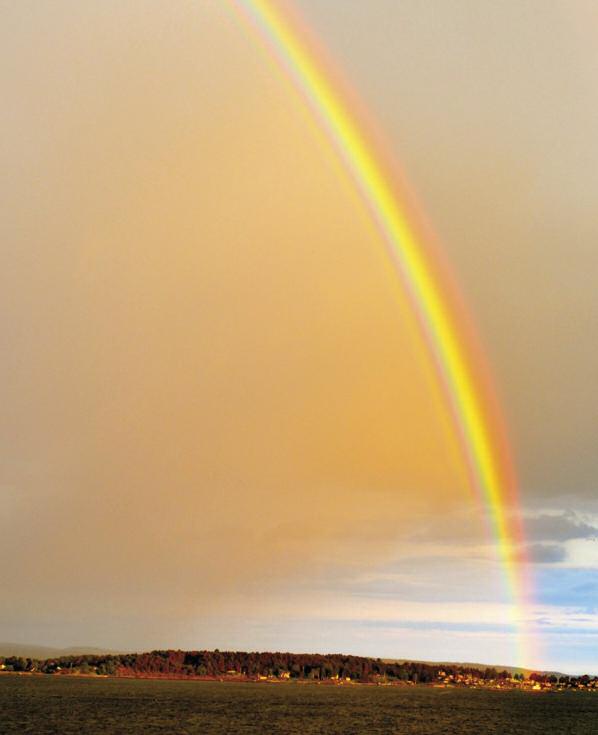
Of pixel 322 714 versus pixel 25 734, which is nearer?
pixel 25 734

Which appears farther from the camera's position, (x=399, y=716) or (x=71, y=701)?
(x=71, y=701)

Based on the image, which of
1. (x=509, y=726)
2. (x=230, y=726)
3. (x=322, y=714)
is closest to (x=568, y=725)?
(x=509, y=726)

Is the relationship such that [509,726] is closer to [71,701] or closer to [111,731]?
[111,731]

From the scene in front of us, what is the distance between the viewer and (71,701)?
642 feet

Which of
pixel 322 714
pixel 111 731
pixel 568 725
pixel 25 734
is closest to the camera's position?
pixel 25 734

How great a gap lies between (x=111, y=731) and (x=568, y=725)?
305ft

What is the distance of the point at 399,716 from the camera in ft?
594

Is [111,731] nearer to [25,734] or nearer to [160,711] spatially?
[25,734]

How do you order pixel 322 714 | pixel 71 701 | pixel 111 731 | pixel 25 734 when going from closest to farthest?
pixel 25 734 < pixel 111 731 < pixel 322 714 < pixel 71 701

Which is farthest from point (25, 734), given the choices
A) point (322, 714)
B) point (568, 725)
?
point (568, 725)

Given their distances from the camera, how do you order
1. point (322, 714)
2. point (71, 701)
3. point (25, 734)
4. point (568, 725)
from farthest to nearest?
point (71, 701) → point (322, 714) → point (568, 725) → point (25, 734)

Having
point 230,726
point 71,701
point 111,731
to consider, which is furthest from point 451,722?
point 71,701

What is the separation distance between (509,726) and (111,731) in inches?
2910

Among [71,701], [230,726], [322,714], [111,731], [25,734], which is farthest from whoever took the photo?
[71,701]
